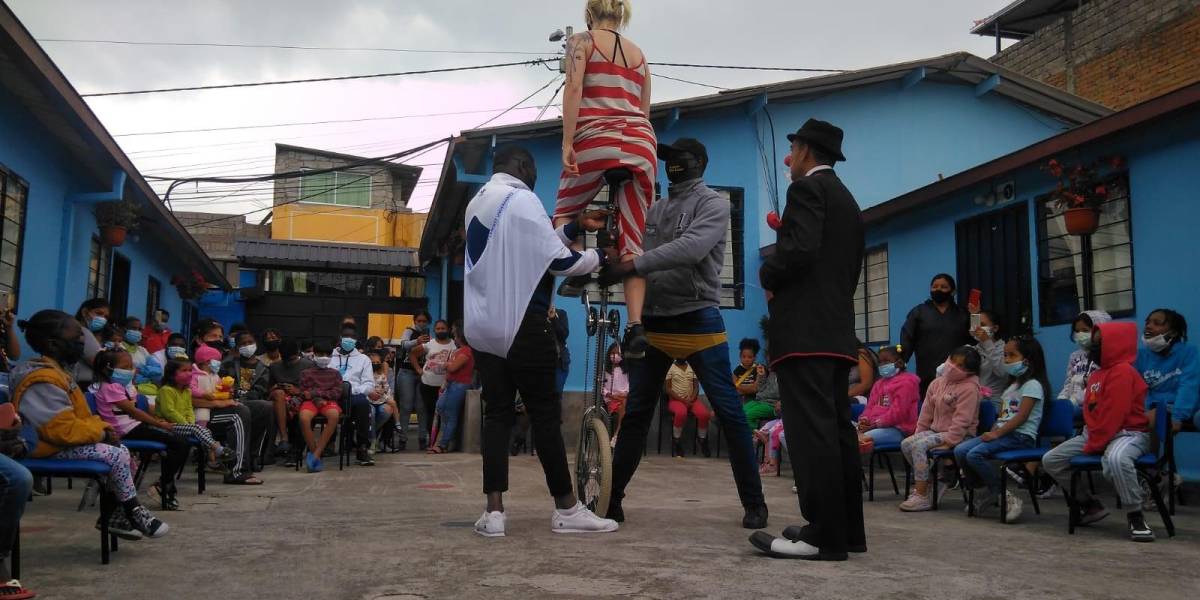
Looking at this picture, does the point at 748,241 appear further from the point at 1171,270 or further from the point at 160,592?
the point at 160,592

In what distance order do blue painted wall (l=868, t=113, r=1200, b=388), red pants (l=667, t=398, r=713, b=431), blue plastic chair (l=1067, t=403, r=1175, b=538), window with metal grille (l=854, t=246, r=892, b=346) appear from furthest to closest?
window with metal grille (l=854, t=246, r=892, b=346)
red pants (l=667, t=398, r=713, b=431)
blue painted wall (l=868, t=113, r=1200, b=388)
blue plastic chair (l=1067, t=403, r=1175, b=538)

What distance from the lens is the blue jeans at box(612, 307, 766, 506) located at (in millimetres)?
4828

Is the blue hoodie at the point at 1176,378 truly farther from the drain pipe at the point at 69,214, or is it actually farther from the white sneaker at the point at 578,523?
the drain pipe at the point at 69,214

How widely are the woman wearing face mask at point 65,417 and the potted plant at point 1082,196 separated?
25.6 ft

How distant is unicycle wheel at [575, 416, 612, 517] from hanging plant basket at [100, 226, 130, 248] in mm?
9514

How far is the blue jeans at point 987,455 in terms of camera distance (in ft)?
19.8

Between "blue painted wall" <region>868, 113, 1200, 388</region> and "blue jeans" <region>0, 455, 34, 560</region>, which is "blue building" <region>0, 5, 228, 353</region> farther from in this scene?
"blue painted wall" <region>868, 113, 1200, 388</region>

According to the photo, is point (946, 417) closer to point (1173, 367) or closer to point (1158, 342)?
point (1158, 342)

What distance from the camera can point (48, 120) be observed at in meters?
9.47

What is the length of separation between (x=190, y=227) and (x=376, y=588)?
112 ft

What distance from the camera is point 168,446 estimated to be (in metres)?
5.91

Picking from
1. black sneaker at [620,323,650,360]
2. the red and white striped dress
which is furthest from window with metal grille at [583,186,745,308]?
black sneaker at [620,323,650,360]

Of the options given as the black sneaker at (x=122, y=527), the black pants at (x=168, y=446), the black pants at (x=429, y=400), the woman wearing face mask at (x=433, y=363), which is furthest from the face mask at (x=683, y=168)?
the black pants at (x=429, y=400)

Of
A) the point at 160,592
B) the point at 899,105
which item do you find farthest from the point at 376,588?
the point at 899,105
